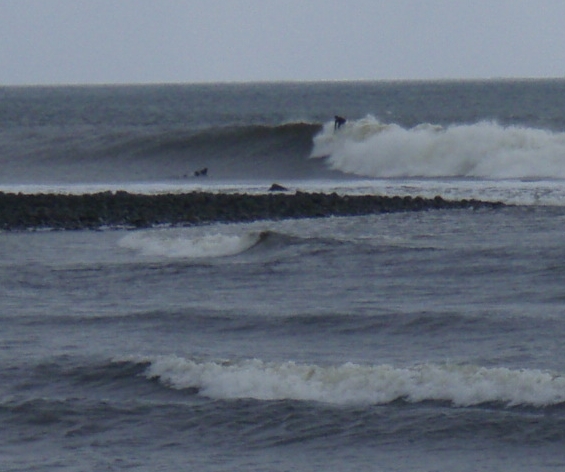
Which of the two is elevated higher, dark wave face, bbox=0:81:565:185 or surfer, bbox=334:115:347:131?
surfer, bbox=334:115:347:131

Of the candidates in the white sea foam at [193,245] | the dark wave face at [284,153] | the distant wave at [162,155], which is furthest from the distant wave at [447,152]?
the white sea foam at [193,245]

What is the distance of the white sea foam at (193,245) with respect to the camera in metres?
19.0

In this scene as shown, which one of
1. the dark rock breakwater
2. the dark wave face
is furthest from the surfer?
the dark rock breakwater

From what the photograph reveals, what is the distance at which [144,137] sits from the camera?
47906 mm

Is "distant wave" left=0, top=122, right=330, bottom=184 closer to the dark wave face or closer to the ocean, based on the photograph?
the dark wave face

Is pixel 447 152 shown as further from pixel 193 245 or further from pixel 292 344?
pixel 292 344

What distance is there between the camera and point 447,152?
39031mm

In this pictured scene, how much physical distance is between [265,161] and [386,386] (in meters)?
32.8

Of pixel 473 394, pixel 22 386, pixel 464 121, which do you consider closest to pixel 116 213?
pixel 22 386

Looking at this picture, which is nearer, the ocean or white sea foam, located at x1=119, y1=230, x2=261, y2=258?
the ocean

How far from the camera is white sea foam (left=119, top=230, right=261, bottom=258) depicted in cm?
1905

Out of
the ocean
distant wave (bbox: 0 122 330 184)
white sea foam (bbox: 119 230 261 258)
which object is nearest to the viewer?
the ocean

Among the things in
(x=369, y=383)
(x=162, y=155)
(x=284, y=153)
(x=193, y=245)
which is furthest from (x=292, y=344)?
(x=162, y=155)

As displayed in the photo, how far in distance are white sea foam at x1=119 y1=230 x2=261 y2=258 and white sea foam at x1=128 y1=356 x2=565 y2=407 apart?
332 inches
